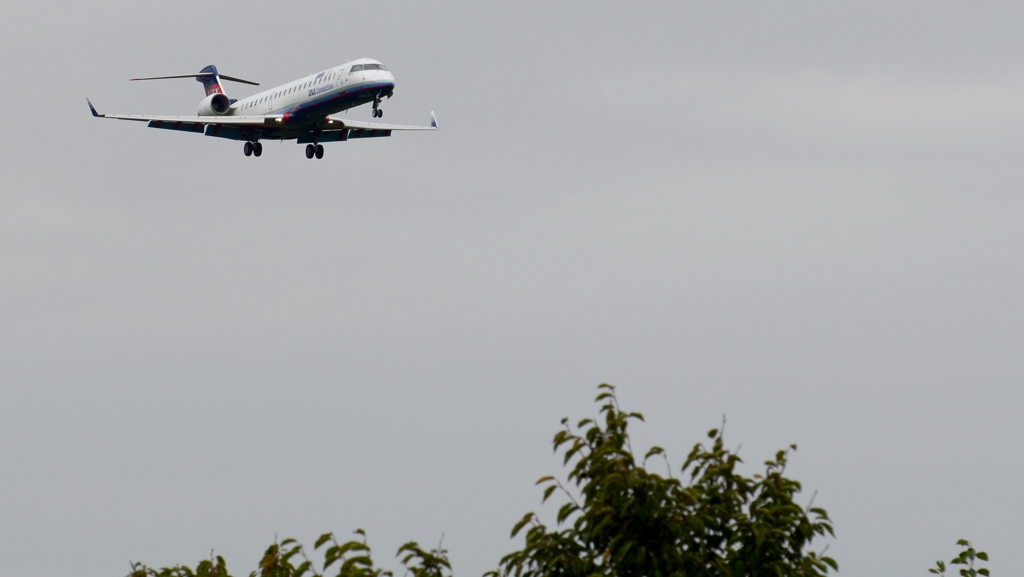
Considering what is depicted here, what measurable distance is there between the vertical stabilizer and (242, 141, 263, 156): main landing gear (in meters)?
14.3

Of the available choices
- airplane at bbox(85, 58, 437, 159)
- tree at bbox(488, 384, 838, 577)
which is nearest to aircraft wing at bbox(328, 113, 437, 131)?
airplane at bbox(85, 58, 437, 159)

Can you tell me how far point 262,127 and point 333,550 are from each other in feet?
201

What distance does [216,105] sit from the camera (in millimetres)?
82375

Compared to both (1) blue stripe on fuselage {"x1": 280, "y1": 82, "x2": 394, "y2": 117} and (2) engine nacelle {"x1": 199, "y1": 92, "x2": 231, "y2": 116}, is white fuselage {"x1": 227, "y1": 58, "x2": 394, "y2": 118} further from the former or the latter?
(2) engine nacelle {"x1": 199, "y1": 92, "x2": 231, "y2": 116}

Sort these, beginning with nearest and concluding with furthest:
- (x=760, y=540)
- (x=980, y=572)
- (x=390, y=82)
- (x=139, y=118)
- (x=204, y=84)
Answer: (x=760, y=540), (x=980, y=572), (x=390, y=82), (x=139, y=118), (x=204, y=84)

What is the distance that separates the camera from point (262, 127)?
75438 mm

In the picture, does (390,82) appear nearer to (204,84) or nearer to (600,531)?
(204,84)

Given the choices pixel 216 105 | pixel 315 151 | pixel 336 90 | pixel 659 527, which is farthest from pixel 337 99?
pixel 659 527

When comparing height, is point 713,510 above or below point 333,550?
above

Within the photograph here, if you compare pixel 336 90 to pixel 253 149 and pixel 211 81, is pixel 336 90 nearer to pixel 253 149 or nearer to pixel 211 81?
pixel 253 149

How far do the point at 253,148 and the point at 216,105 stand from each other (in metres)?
5.83

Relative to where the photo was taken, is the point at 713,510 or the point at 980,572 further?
the point at 980,572

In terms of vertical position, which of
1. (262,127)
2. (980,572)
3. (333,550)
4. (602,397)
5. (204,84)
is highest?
(204,84)

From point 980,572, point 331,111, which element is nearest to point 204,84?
point 331,111
